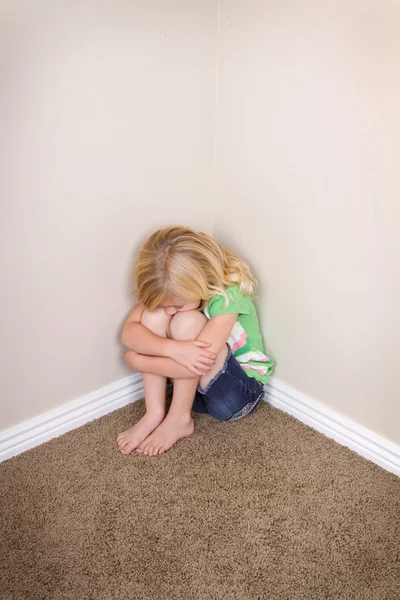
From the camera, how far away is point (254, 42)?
4.71 ft

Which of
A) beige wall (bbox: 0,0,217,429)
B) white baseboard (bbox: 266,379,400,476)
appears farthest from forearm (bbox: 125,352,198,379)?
white baseboard (bbox: 266,379,400,476)

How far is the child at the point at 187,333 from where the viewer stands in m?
1.43

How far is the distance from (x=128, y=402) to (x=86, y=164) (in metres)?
0.73

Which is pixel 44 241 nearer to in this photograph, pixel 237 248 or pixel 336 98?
pixel 237 248

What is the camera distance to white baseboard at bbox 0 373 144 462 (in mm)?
1475

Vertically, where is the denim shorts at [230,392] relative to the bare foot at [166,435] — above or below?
above

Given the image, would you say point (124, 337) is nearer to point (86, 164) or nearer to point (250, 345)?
point (250, 345)

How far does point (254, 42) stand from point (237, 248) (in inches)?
22.2

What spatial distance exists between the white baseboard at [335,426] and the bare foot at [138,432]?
1.19ft

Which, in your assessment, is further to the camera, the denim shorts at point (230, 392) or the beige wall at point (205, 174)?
the denim shorts at point (230, 392)

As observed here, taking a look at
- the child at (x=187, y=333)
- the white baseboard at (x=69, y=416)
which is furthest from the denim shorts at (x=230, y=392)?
the white baseboard at (x=69, y=416)

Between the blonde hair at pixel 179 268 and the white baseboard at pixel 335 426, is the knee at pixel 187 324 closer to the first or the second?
the blonde hair at pixel 179 268

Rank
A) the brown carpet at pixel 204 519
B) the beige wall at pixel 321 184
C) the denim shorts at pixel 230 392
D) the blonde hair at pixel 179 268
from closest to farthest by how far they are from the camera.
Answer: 1. the brown carpet at pixel 204 519
2. the beige wall at pixel 321 184
3. the blonde hair at pixel 179 268
4. the denim shorts at pixel 230 392

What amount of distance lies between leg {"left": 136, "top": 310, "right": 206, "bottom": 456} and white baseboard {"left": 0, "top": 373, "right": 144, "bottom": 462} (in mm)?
203
